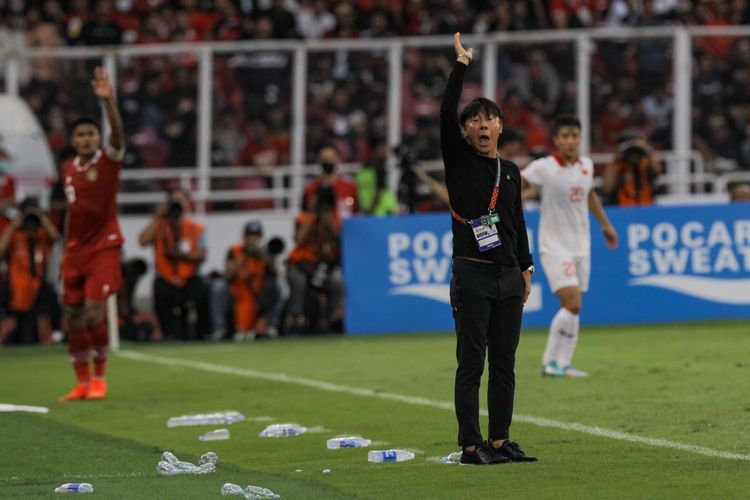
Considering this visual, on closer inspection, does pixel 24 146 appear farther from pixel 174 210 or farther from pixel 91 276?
pixel 91 276

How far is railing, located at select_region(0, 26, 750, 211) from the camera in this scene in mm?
23234

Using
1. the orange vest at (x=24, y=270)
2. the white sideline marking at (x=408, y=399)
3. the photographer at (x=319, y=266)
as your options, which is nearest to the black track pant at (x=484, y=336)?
the white sideline marking at (x=408, y=399)

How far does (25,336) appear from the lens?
2223 centimetres

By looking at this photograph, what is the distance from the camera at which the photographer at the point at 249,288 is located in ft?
71.8

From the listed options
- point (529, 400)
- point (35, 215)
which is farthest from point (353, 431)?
point (35, 215)

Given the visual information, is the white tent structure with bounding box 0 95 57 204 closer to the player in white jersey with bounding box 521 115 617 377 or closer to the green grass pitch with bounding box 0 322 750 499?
the green grass pitch with bounding box 0 322 750 499

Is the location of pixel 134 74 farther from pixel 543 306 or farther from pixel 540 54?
pixel 543 306

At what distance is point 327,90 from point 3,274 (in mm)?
5345

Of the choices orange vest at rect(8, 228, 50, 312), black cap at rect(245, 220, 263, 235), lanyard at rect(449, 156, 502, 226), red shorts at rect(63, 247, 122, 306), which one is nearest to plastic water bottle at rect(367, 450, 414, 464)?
lanyard at rect(449, 156, 502, 226)

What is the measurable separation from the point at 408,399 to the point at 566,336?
1.86m

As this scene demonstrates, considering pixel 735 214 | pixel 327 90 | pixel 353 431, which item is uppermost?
pixel 327 90

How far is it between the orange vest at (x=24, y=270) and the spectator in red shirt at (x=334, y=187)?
3.51 m

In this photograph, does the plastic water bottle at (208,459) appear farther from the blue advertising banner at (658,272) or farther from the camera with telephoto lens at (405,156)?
the camera with telephoto lens at (405,156)

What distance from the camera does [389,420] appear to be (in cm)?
1188
